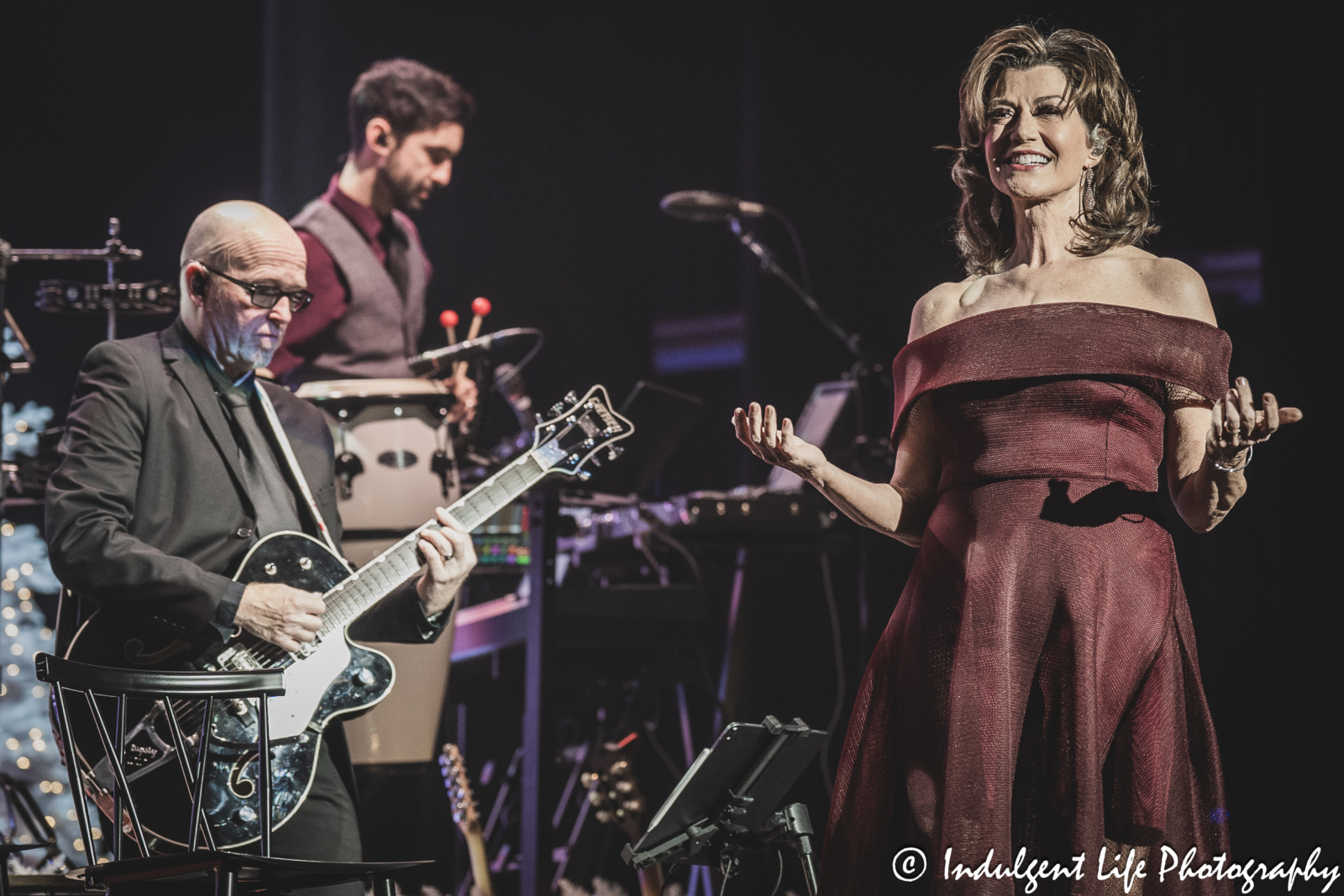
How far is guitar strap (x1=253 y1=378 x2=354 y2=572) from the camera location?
113 inches

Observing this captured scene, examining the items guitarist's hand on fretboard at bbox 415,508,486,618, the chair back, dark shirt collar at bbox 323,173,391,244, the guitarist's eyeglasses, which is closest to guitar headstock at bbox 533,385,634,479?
guitarist's hand on fretboard at bbox 415,508,486,618

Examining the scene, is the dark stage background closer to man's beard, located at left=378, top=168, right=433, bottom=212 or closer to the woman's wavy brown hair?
man's beard, located at left=378, top=168, right=433, bottom=212

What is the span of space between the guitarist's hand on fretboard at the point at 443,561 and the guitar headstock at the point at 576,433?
38cm

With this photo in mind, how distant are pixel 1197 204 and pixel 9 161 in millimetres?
4346

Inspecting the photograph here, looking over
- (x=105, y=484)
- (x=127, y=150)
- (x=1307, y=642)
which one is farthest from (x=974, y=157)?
(x=127, y=150)

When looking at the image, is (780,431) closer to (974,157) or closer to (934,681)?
(934,681)

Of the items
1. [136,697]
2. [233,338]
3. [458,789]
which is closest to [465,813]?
[458,789]

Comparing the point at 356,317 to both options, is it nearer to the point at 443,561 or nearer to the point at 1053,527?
the point at 443,561

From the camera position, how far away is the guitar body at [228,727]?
8.31 feet

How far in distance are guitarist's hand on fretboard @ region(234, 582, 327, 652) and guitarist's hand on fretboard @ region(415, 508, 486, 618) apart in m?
0.25

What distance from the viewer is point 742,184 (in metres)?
5.88

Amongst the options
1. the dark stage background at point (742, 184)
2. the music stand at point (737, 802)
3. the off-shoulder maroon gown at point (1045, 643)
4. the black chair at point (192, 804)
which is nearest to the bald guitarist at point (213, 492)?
the black chair at point (192, 804)

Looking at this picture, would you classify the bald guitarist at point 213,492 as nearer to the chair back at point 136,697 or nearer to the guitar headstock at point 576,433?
the chair back at point 136,697

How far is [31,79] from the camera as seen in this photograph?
4852mm
